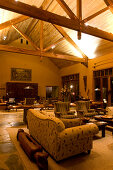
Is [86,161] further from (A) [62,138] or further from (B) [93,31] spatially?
(B) [93,31]

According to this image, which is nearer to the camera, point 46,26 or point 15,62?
point 46,26

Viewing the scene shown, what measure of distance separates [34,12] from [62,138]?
11.9 ft

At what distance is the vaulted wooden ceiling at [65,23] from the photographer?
4391 mm

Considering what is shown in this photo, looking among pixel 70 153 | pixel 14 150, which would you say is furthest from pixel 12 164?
pixel 70 153

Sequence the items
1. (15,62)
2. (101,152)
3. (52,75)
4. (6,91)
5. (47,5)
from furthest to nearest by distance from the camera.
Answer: (52,75)
(15,62)
(6,91)
(47,5)
(101,152)

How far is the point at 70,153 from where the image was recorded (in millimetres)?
2756

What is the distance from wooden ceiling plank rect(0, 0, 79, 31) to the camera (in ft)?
12.5

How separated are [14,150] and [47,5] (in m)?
7.71

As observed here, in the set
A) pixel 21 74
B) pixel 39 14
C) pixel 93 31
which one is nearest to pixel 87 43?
pixel 93 31

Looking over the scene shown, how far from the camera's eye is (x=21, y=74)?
42.2 feet

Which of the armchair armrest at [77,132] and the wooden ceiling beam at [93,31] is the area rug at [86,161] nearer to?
the armchair armrest at [77,132]

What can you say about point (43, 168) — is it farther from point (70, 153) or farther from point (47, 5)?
point (47, 5)

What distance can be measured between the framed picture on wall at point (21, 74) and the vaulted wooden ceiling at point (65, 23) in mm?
2552

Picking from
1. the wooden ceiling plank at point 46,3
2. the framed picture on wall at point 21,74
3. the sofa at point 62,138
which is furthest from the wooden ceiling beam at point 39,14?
the framed picture on wall at point 21,74
